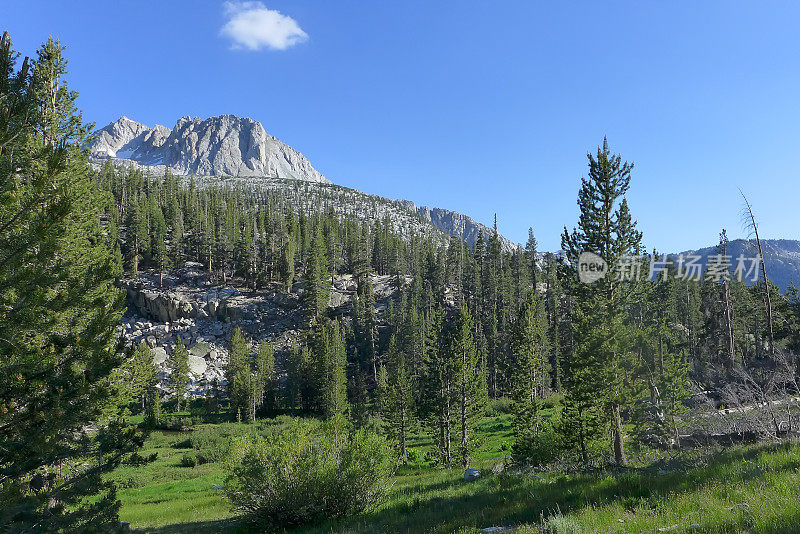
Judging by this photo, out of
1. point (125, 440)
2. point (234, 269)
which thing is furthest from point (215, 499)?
point (234, 269)

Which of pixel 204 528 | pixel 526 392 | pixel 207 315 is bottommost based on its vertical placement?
pixel 204 528

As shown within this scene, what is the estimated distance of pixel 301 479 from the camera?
11789 mm

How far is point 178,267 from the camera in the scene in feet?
326

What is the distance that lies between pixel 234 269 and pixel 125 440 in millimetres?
98925

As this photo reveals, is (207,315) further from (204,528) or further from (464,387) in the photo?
(204,528)

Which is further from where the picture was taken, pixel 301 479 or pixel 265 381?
pixel 265 381

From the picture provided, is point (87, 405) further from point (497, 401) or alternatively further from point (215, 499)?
point (497, 401)

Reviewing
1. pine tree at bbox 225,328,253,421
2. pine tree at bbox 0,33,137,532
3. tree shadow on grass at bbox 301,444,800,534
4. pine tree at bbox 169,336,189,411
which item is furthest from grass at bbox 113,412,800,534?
pine tree at bbox 169,336,189,411

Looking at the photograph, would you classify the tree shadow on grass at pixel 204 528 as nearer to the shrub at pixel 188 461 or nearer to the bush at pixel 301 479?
the bush at pixel 301 479

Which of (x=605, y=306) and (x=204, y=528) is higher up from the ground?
(x=605, y=306)

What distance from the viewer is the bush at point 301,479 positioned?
11711mm

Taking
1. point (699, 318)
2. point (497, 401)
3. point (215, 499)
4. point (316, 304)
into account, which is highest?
point (316, 304)

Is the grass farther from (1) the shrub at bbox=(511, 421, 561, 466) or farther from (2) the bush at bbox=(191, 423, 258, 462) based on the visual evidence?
(2) the bush at bbox=(191, 423, 258, 462)

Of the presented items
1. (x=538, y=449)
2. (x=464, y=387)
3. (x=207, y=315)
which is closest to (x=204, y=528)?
(x=538, y=449)
